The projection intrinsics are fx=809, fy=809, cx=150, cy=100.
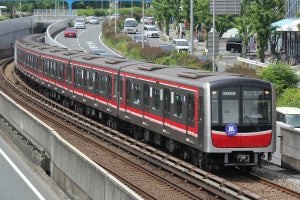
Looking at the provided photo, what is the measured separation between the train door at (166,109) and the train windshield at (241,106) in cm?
322

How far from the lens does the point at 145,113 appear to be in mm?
27094

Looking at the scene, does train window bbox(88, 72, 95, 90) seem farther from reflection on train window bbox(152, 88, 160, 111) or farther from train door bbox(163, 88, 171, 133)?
train door bbox(163, 88, 171, 133)

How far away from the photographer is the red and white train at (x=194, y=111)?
2153cm

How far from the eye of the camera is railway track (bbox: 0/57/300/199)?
19.9 m

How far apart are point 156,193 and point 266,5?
39.4 m

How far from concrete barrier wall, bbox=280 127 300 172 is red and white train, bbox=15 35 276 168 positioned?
4.16ft

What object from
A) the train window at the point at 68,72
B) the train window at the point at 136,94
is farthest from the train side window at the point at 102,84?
the train window at the point at 68,72

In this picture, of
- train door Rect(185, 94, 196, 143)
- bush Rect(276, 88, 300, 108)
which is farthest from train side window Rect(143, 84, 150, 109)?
bush Rect(276, 88, 300, 108)

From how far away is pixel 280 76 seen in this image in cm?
3800

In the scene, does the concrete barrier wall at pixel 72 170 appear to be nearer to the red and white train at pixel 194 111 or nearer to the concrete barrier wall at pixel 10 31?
the red and white train at pixel 194 111

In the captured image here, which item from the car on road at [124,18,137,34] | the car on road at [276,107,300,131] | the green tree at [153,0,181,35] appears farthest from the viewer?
the car on road at [124,18,137,34]

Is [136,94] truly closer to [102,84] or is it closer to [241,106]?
[102,84]

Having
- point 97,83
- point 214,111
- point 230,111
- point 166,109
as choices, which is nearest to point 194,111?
point 214,111

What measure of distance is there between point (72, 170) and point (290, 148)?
21.3 ft
